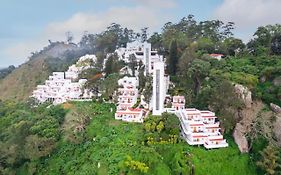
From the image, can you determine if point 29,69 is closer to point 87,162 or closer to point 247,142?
point 87,162

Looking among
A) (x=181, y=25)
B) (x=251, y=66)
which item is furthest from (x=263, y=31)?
(x=181, y=25)

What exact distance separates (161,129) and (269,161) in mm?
8864

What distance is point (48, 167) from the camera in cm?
3322

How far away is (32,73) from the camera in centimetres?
6469

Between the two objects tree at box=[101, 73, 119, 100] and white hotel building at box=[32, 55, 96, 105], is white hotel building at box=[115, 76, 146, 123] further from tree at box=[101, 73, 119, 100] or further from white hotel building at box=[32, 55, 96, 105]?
white hotel building at box=[32, 55, 96, 105]

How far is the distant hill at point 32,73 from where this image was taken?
195ft

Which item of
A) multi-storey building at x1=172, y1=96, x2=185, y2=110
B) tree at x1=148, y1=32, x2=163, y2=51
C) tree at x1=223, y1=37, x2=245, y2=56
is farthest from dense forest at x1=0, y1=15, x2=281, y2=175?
tree at x1=148, y1=32, x2=163, y2=51

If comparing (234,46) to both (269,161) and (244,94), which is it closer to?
(244,94)

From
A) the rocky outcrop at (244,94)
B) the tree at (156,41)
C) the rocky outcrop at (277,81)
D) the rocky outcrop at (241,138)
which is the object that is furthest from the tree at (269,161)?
the tree at (156,41)

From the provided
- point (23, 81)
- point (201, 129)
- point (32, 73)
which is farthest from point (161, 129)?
point (32, 73)

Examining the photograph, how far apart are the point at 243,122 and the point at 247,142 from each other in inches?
76.6

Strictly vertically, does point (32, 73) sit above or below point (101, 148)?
above

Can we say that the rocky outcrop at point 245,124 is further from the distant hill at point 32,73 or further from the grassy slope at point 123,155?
the distant hill at point 32,73

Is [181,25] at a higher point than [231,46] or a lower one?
higher
